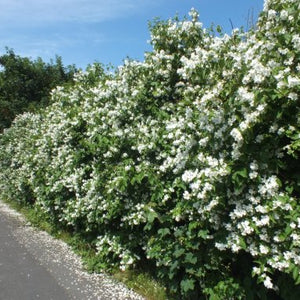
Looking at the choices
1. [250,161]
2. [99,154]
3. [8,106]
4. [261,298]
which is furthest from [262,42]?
[8,106]

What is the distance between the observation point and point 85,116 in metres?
6.23

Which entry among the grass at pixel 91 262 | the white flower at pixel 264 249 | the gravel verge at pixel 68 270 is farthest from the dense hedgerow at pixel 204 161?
the gravel verge at pixel 68 270

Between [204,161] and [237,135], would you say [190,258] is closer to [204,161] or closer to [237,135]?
[204,161]

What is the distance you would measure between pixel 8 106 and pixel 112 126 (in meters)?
13.1

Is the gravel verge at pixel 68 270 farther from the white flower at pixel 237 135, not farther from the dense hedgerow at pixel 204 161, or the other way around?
the white flower at pixel 237 135

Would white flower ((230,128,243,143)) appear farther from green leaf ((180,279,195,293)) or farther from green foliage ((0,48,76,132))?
green foliage ((0,48,76,132))

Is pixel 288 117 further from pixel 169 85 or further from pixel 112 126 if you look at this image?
pixel 112 126

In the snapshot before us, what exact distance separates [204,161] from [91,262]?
10.3 feet

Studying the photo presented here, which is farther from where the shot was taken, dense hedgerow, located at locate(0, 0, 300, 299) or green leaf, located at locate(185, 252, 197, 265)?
green leaf, located at locate(185, 252, 197, 265)

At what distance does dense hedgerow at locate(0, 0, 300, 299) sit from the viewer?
313cm

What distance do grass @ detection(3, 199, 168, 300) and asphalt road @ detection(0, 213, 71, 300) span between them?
0.71 m

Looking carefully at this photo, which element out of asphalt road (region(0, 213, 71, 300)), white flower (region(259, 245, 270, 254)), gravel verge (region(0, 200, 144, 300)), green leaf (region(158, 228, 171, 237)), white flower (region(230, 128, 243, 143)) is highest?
white flower (region(230, 128, 243, 143))

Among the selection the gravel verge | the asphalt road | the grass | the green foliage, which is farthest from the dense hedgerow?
the green foliage

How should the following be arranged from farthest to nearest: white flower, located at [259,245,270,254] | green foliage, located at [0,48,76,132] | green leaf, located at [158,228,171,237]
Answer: green foliage, located at [0,48,76,132] < green leaf, located at [158,228,171,237] < white flower, located at [259,245,270,254]
